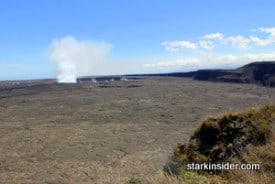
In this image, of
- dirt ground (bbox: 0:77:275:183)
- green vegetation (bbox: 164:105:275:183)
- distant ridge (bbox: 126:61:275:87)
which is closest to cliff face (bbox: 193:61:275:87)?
distant ridge (bbox: 126:61:275:87)

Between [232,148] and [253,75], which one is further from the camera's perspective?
[253,75]

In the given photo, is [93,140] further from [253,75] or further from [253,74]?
[253,74]

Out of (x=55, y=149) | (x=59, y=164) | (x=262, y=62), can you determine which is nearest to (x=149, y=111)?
(x=55, y=149)

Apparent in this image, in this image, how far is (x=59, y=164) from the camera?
14156 mm

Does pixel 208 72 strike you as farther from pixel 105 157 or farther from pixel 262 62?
pixel 105 157

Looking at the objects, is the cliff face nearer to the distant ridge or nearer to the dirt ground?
the distant ridge

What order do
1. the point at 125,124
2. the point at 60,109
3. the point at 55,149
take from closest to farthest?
1. the point at 55,149
2. the point at 125,124
3. the point at 60,109

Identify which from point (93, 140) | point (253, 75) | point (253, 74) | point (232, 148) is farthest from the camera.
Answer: point (253, 74)

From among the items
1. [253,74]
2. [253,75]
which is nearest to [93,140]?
[253,75]

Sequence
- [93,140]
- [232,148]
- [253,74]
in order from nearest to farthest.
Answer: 1. [232,148]
2. [93,140]
3. [253,74]

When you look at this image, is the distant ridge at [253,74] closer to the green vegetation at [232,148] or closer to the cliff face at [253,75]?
the cliff face at [253,75]

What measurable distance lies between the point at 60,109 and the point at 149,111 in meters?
7.26

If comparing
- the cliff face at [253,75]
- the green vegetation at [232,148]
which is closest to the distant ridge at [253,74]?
the cliff face at [253,75]

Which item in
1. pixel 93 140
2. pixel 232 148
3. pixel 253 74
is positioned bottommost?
pixel 93 140
